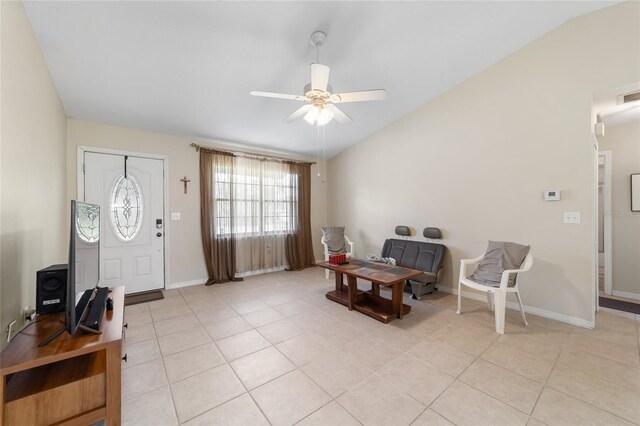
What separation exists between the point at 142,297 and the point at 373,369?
350 cm

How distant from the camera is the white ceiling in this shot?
2123 millimetres

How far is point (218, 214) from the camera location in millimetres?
4531

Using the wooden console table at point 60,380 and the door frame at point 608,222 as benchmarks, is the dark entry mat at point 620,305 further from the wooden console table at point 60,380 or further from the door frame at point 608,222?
the wooden console table at point 60,380

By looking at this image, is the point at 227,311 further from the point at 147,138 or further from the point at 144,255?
the point at 147,138

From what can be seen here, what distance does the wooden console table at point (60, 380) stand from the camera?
1194mm

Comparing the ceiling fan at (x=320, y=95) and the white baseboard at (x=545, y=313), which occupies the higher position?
the ceiling fan at (x=320, y=95)

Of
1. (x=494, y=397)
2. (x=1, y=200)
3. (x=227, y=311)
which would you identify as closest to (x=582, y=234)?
(x=494, y=397)

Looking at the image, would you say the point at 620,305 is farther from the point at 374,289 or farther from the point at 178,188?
the point at 178,188

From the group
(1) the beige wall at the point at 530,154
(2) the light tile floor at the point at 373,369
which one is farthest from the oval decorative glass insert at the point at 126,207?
(1) the beige wall at the point at 530,154

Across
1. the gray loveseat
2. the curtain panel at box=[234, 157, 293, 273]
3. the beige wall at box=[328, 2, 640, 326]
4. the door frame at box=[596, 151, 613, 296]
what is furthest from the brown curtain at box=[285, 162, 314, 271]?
the door frame at box=[596, 151, 613, 296]

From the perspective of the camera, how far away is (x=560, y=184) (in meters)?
2.87

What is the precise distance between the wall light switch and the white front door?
557cm

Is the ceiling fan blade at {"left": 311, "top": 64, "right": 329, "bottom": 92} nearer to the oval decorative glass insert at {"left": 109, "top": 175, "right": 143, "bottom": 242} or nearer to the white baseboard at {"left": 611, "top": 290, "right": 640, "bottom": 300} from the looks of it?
the oval decorative glass insert at {"left": 109, "top": 175, "right": 143, "bottom": 242}

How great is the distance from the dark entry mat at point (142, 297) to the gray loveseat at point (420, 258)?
3718 millimetres
